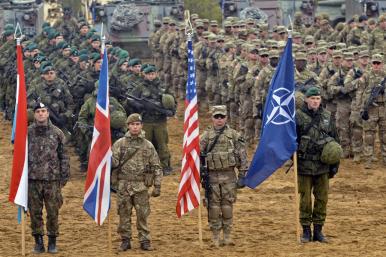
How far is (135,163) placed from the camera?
51.7 ft

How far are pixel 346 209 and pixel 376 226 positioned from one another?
138 centimetres

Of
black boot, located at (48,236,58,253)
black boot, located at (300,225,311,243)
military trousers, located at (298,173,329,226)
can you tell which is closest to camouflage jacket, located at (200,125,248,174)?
military trousers, located at (298,173,329,226)

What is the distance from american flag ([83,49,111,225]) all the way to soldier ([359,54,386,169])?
22.5 ft

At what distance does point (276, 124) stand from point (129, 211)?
6.47 feet

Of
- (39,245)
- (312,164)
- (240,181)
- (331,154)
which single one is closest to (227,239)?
(240,181)

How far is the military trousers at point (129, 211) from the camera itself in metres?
15.7

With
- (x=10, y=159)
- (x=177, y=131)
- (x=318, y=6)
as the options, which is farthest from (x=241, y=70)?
(x=318, y=6)

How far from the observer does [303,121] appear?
15.9 m

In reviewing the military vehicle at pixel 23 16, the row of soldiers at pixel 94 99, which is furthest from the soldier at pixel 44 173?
the military vehicle at pixel 23 16

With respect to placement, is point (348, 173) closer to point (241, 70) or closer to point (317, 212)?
point (241, 70)

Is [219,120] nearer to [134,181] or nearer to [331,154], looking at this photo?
[134,181]

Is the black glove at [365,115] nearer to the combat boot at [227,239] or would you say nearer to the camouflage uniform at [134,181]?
the combat boot at [227,239]

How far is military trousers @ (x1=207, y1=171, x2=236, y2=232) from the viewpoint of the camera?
52.0 feet

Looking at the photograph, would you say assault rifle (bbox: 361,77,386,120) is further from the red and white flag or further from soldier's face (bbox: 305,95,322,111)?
the red and white flag
